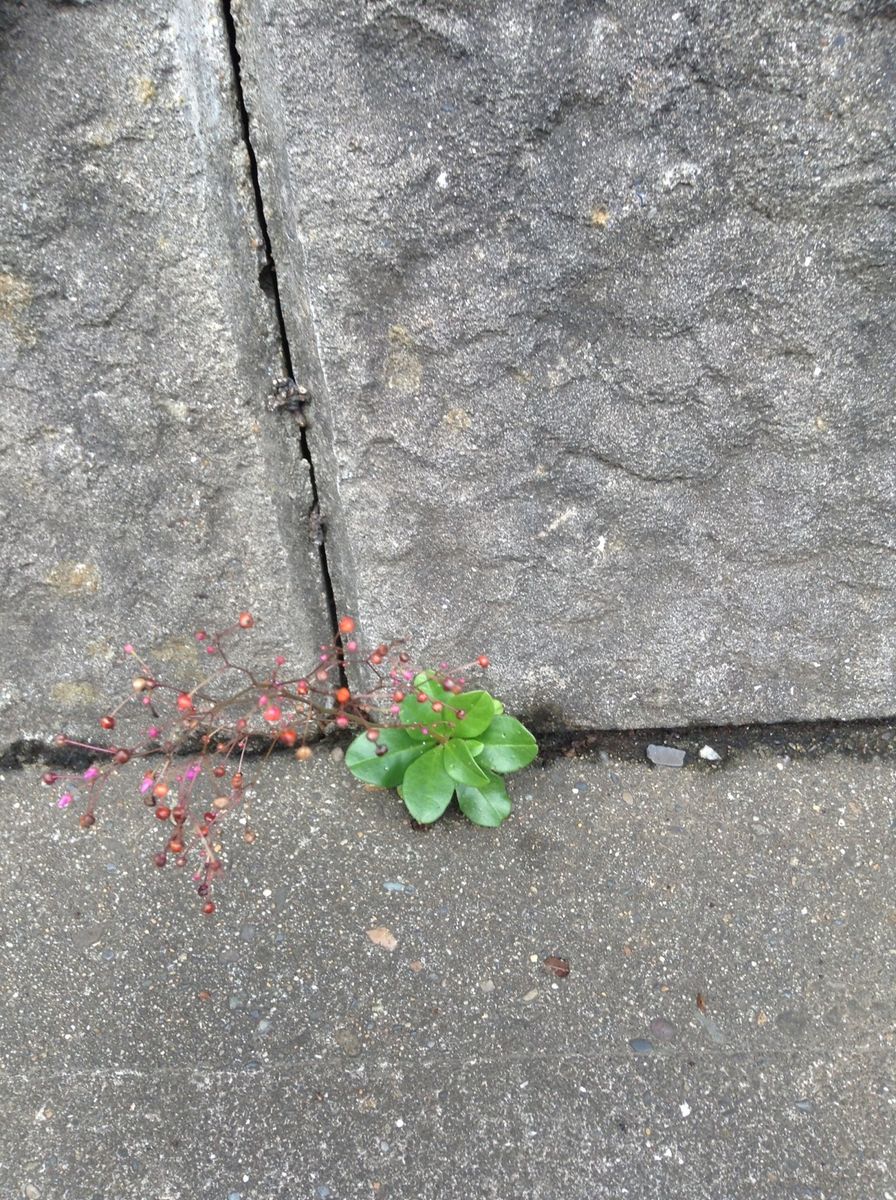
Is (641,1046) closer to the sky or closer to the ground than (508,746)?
closer to the ground

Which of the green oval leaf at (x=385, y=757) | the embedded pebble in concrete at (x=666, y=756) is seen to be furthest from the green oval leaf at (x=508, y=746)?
the embedded pebble in concrete at (x=666, y=756)

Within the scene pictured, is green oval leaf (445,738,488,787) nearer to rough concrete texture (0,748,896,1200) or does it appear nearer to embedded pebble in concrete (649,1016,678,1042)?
rough concrete texture (0,748,896,1200)

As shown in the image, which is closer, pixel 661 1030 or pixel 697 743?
pixel 661 1030

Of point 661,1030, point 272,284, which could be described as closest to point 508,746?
point 661,1030

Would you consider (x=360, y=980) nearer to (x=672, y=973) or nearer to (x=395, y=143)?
(x=672, y=973)

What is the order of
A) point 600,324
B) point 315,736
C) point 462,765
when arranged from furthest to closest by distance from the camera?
→ point 315,736 → point 462,765 → point 600,324

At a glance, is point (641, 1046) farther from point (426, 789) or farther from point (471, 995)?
point (426, 789)
